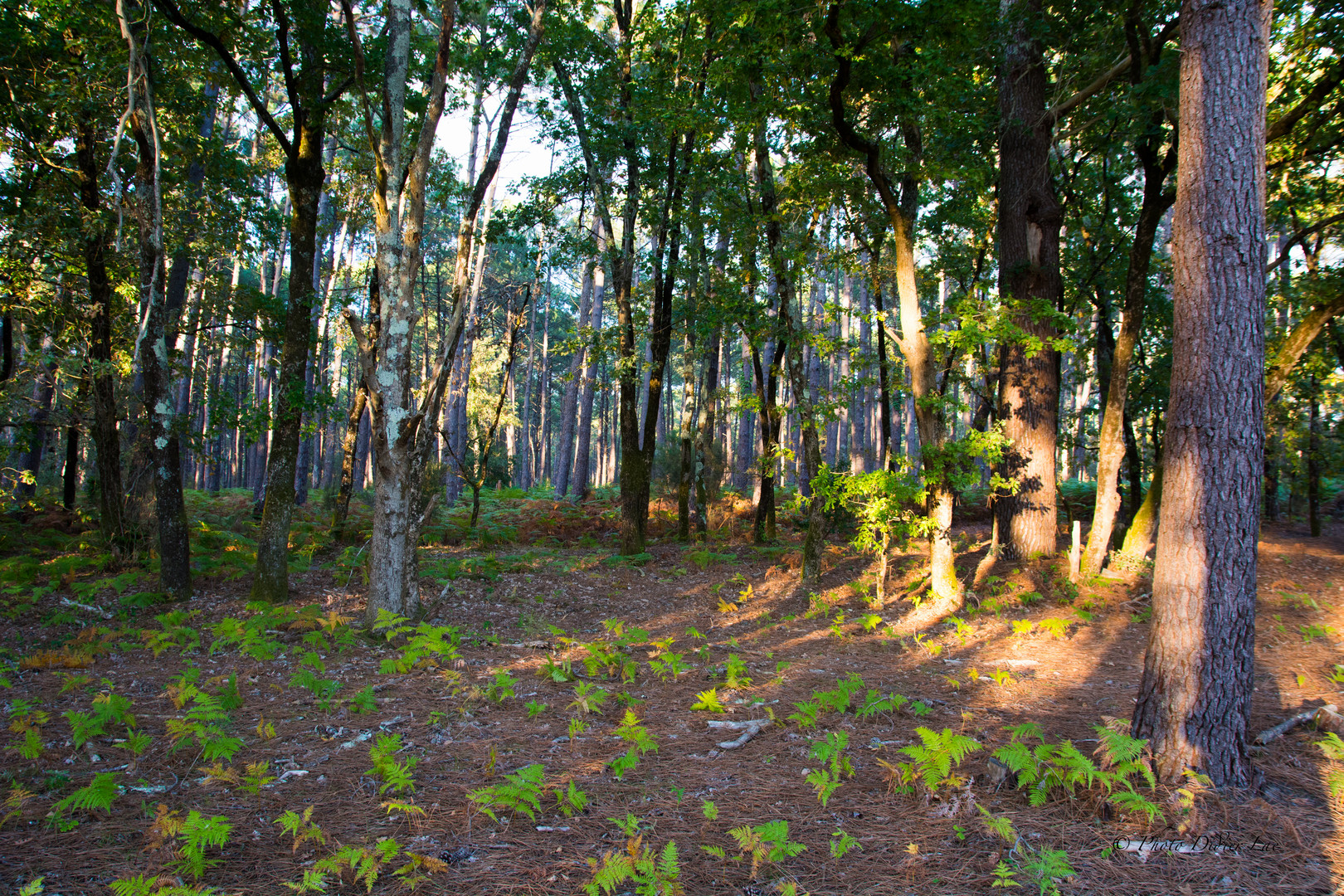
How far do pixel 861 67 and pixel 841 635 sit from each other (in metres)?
7.30

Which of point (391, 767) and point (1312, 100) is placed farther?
point (1312, 100)

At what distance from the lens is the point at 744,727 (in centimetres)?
499

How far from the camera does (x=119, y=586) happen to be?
27.5 feet

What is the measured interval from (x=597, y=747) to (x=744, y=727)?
1138 mm

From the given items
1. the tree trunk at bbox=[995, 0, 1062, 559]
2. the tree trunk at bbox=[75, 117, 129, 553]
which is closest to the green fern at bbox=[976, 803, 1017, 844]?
the tree trunk at bbox=[995, 0, 1062, 559]

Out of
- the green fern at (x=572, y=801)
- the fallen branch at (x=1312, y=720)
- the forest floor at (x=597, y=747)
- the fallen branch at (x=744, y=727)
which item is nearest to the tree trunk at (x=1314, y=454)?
the forest floor at (x=597, y=747)

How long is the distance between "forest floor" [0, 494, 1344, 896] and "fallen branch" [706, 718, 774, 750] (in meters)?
0.06

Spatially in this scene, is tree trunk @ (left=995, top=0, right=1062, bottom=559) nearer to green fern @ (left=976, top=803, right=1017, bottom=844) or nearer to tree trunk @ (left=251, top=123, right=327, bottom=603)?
green fern @ (left=976, top=803, right=1017, bottom=844)

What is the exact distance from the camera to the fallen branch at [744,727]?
4.76 metres

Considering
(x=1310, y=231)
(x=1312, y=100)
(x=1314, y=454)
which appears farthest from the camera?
(x=1314, y=454)

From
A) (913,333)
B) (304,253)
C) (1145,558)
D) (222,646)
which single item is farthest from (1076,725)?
(304,253)

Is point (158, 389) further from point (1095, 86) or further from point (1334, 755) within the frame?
point (1095, 86)

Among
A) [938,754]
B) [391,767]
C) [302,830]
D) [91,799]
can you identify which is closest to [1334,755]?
[938,754]

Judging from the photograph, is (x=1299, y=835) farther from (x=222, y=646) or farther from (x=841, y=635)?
(x=222, y=646)
